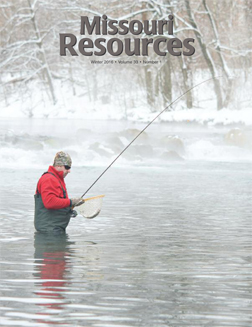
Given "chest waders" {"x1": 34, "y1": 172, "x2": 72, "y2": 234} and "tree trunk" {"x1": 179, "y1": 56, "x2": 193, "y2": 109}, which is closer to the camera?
"chest waders" {"x1": 34, "y1": 172, "x2": 72, "y2": 234}

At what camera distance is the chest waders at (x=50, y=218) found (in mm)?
8656

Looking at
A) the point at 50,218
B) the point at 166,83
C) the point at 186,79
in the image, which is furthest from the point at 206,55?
the point at 50,218

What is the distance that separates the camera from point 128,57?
35.7 metres

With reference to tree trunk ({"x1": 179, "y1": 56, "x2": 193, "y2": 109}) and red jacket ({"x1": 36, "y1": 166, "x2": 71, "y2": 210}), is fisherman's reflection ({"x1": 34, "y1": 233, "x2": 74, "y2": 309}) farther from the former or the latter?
tree trunk ({"x1": 179, "y1": 56, "x2": 193, "y2": 109})

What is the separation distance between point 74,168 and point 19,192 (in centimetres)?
664

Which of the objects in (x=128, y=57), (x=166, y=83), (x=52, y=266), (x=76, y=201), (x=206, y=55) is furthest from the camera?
(x=166, y=83)

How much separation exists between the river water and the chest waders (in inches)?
A: 4.4

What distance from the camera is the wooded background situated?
34562mm

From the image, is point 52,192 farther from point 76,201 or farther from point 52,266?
point 52,266

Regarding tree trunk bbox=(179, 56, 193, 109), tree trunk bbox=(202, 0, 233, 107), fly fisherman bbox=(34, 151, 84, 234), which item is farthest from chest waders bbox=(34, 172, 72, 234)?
tree trunk bbox=(179, 56, 193, 109)

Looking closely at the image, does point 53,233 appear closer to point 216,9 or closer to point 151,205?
point 151,205

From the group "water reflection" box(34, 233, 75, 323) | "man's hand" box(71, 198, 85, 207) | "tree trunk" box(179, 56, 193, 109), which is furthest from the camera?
"tree trunk" box(179, 56, 193, 109)

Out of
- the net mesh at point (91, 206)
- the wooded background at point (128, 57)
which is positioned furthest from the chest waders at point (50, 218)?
the wooded background at point (128, 57)

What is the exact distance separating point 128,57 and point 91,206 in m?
26.9
